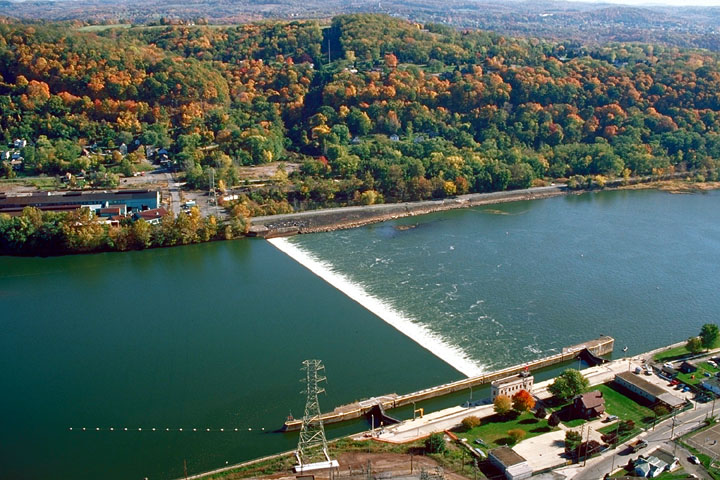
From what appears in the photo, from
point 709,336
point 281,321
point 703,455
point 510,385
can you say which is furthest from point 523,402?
point 281,321

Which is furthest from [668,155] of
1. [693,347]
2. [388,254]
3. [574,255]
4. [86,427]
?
[86,427]

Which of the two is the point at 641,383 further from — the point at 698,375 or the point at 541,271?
the point at 541,271

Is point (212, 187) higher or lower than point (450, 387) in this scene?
higher

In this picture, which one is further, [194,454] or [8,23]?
[8,23]

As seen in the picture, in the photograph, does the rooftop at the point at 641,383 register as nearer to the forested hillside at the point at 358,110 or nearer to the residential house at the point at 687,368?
the residential house at the point at 687,368

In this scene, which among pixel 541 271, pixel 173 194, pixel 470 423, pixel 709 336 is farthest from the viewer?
pixel 173 194

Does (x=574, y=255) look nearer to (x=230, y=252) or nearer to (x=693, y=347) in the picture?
(x=693, y=347)

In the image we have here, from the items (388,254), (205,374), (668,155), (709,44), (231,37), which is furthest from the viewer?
(709,44)
